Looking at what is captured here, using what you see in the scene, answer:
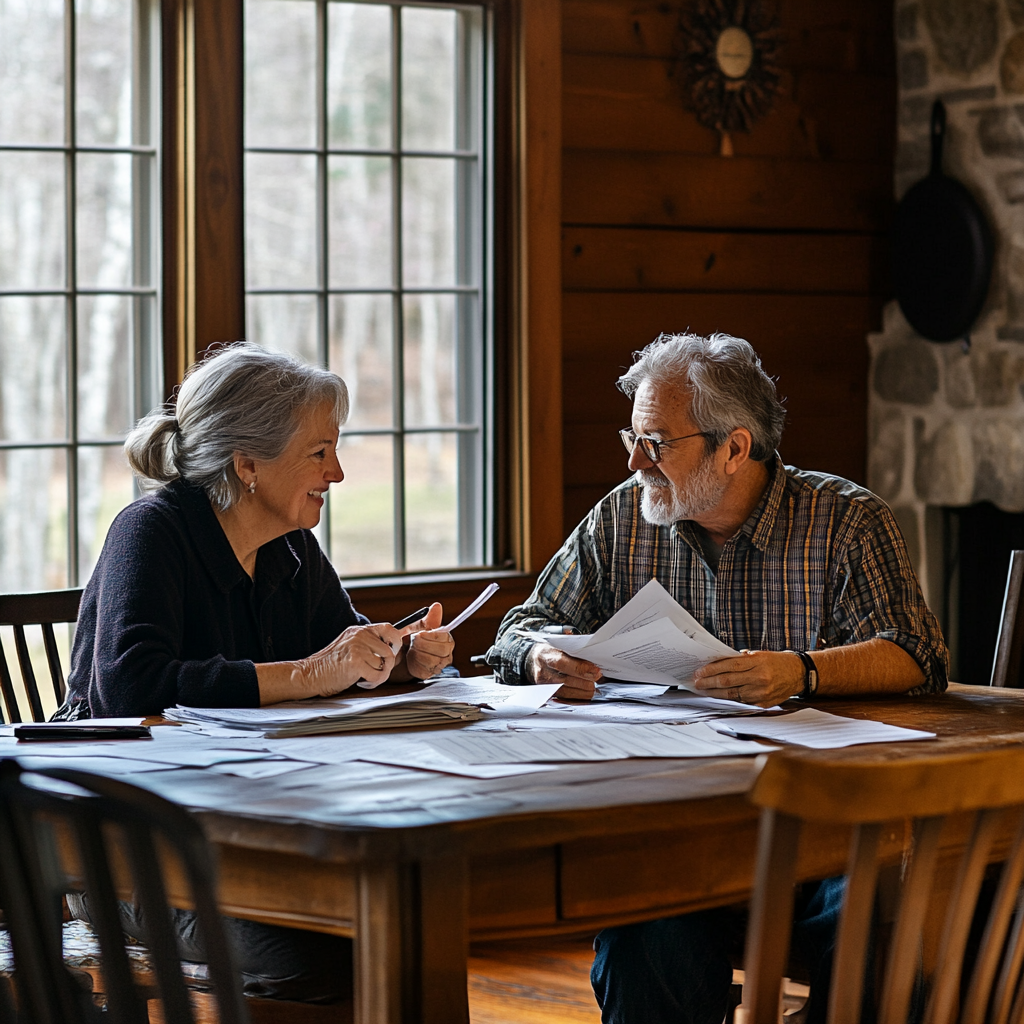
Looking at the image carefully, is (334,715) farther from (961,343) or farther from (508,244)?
(961,343)

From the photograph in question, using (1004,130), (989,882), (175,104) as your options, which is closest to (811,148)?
(1004,130)

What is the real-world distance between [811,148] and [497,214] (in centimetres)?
99

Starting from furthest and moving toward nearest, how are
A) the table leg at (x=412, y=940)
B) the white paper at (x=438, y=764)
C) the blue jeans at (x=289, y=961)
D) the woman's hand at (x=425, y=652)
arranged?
the woman's hand at (x=425, y=652), the blue jeans at (x=289, y=961), the white paper at (x=438, y=764), the table leg at (x=412, y=940)

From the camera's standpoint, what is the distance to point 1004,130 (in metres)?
3.69

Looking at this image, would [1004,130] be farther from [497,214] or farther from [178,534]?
[178,534]

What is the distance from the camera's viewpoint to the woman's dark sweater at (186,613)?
2.01m

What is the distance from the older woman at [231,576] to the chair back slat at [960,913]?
1017 millimetres

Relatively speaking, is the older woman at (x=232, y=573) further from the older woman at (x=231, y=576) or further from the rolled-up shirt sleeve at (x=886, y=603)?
the rolled-up shirt sleeve at (x=886, y=603)

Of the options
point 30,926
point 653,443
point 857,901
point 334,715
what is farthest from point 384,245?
point 857,901

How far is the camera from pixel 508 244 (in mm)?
3594

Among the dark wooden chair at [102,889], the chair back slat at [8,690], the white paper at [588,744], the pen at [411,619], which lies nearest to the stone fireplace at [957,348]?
the pen at [411,619]

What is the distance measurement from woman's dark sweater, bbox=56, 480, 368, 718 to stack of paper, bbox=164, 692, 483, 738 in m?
0.06

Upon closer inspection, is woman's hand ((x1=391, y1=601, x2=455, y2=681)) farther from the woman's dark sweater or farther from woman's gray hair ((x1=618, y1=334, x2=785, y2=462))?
woman's gray hair ((x1=618, y1=334, x2=785, y2=462))

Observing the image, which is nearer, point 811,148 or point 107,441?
point 107,441
